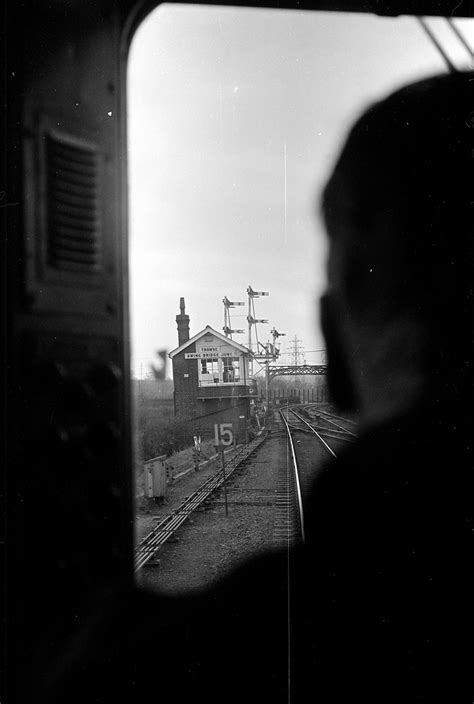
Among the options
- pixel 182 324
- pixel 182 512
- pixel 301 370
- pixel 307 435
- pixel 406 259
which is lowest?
pixel 182 512

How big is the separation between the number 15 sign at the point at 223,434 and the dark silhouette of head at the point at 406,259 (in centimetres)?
31

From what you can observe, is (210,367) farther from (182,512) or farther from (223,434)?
(182,512)

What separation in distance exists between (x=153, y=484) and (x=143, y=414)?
7.0 inches

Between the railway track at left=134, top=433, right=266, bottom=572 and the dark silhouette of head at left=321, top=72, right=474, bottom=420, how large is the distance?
0.31 meters

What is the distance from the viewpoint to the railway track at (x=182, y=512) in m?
1.26

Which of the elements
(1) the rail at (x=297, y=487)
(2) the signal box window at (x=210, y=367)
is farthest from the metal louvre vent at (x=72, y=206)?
(1) the rail at (x=297, y=487)

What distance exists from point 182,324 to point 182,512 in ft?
1.57

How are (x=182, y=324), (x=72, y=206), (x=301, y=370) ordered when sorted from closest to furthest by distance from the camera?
(x=72, y=206)
(x=182, y=324)
(x=301, y=370)

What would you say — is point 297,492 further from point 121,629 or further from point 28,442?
point 28,442

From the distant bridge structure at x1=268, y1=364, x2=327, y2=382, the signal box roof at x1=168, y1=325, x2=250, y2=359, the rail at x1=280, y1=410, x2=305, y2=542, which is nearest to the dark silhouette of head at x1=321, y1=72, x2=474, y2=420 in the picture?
the distant bridge structure at x1=268, y1=364, x2=327, y2=382

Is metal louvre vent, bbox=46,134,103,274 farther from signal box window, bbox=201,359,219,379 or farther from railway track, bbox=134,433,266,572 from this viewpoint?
railway track, bbox=134,433,266,572

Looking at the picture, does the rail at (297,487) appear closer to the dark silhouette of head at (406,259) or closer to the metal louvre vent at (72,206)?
the dark silhouette of head at (406,259)

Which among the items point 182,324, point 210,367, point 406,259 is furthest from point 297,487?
point 406,259

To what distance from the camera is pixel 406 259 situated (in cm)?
147
